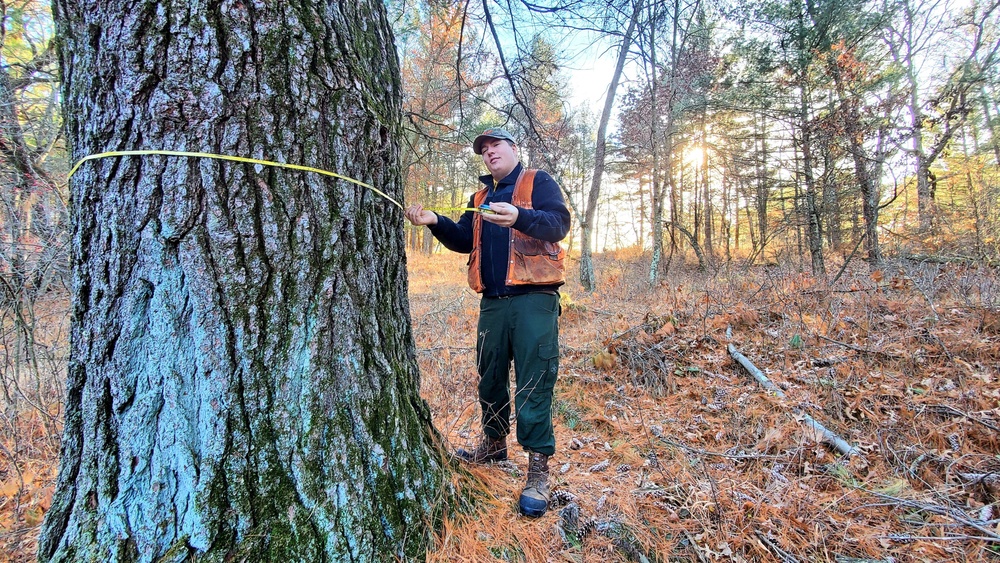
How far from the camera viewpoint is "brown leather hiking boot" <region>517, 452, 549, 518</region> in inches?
76.3

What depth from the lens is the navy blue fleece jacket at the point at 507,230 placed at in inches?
82.3

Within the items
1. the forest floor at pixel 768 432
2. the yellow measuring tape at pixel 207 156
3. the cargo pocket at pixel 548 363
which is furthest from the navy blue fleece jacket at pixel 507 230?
the yellow measuring tape at pixel 207 156

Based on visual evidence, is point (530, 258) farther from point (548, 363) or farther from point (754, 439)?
point (754, 439)

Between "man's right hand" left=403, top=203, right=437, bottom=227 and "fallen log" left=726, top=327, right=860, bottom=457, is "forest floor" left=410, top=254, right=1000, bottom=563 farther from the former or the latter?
"man's right hand" left=403, top=203, right=437, bottom=227

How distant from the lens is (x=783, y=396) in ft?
11.0

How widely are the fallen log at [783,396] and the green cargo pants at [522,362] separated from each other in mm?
1918

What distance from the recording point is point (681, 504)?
2125mm

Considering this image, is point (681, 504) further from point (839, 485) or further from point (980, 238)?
point (980, 238)

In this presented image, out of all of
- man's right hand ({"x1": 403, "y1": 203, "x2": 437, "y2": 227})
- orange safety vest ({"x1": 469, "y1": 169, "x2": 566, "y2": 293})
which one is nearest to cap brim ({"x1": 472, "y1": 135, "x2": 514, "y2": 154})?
orange safety vest ({"x1": 469, "y1": 169, "x2": 566, "y2": 293})

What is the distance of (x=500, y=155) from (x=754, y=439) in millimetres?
2628

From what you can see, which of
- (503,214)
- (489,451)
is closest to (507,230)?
(503,214)

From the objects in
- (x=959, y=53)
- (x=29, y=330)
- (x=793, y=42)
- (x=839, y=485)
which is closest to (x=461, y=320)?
(x=29, y=330)

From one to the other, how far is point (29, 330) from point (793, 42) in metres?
12.0

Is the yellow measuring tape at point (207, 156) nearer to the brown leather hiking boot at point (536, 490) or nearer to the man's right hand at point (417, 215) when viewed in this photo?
the man's right hand at point (417, 215)
